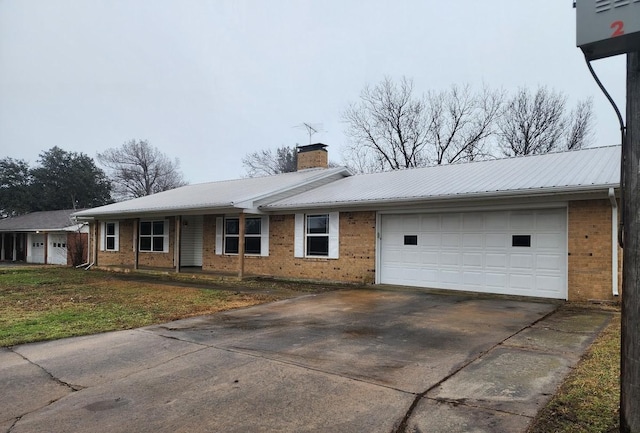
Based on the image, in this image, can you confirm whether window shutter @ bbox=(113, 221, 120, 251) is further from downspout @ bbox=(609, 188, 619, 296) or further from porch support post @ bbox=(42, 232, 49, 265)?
downspout @ bbox=(609, 188, 619, 296)

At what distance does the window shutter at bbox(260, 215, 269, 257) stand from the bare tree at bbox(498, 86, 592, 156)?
21.0 metres

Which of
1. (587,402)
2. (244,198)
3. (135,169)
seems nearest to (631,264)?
(587,402)

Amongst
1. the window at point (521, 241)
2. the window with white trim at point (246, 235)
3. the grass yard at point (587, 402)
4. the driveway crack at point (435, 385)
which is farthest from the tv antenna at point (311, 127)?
the grass yard at point (587, 402)

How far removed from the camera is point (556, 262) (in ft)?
31.7

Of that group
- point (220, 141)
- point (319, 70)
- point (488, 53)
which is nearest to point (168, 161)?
point (220, 141)

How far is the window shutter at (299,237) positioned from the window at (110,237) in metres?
11.3

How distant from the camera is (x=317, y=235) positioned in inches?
543

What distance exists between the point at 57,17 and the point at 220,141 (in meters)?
42.2

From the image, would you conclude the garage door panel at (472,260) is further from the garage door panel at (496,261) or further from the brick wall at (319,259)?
the brick wall at (319,259)

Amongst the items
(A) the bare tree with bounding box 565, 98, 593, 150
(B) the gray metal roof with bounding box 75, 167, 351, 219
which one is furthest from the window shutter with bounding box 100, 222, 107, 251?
(A) the bare tree with bounding box 565, 98, 593, 150

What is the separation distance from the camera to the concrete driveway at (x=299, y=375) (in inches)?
133

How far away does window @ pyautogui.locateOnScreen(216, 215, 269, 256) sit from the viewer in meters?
15.2

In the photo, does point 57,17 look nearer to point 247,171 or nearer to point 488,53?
point 488,53

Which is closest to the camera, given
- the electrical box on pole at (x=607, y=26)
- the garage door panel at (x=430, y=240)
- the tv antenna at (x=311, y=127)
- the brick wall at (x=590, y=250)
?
the electrical box on pole at (x=607, y=26)
